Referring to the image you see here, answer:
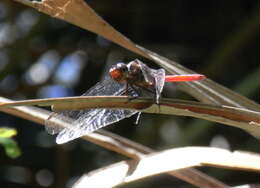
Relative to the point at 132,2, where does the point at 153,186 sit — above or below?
below

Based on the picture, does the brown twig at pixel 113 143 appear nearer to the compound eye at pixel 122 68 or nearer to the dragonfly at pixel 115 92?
the dragonfly at pixel 115 92

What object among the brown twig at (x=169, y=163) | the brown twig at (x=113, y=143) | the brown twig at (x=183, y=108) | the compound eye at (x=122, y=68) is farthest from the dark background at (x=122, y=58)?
the brown twig at (x=183, y=108)

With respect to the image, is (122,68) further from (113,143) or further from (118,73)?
(113,143)

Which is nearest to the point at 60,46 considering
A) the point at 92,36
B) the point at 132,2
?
the point at 92,36

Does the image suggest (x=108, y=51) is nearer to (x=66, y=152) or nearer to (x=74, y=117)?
(x=66, y=152)

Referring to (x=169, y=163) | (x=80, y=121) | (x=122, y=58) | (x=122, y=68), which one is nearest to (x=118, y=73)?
(x=122, y=68)
